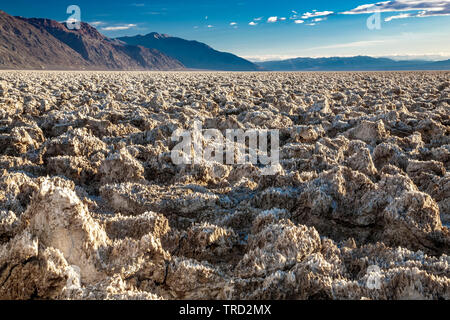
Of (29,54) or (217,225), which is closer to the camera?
(217,225)

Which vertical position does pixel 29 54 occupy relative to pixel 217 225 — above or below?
above

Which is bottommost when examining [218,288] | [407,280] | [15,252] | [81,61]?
[218,288]

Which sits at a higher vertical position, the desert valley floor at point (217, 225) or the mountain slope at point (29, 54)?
the mountain slope at point (29, 54)

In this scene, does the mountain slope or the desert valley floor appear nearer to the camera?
the desert valley floor

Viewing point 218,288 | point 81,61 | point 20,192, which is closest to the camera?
point 218,288

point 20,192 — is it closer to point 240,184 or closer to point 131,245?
point 131,245

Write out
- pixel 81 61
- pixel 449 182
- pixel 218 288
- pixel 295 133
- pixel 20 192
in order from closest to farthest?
pixel 218 288, pixel 20 192, pixel 449 182, pixel 295 133, pixel 81 61

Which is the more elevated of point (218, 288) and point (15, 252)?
point (15, 252)

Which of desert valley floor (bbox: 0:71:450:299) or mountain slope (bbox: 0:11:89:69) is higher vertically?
mountain slope (bbox: 0:11:89:69)

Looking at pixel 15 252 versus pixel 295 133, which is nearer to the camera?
pixel 15 252

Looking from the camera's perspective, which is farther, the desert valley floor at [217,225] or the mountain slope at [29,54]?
the mountain slope at [29,54]

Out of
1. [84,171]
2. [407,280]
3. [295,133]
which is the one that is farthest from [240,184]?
[295,133]
